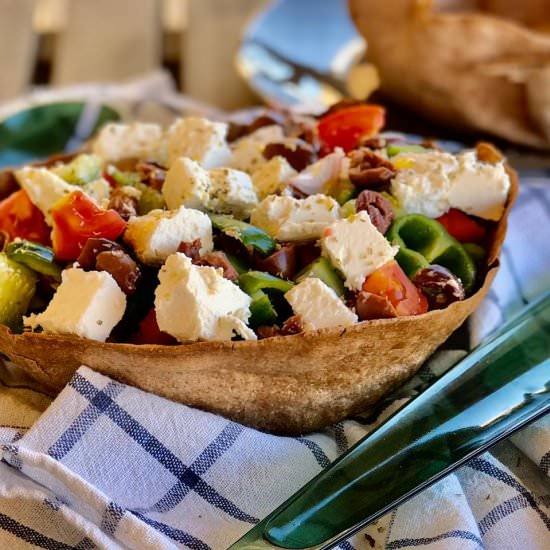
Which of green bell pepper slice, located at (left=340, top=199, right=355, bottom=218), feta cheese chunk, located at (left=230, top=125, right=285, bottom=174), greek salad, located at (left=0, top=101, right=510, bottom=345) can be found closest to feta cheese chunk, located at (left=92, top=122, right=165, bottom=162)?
greek salad, located at (left=0, top=101, right=510, bottom=345)

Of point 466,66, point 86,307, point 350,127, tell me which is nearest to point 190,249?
point 86,307

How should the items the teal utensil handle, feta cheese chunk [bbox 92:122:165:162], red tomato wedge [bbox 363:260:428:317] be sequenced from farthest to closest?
feta cheese chunk [bbox 92:122:165:162] < red tomato wedge [bbox 363:260:428:317] < the teal utensil handle

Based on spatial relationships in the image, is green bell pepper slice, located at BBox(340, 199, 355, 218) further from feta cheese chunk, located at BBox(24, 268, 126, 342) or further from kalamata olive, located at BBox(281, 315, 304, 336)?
feta cheese chunk, located at BBox(24, 268, 126, 342)

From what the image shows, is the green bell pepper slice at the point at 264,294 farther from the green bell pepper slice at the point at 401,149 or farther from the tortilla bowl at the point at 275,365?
the green bell pepper slice at the point at 401,149

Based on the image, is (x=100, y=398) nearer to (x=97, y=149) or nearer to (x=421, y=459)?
(x=421, y=459)

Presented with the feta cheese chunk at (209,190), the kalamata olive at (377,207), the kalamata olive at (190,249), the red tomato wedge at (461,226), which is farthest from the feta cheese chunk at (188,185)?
the red tomato wedge at (461,226)

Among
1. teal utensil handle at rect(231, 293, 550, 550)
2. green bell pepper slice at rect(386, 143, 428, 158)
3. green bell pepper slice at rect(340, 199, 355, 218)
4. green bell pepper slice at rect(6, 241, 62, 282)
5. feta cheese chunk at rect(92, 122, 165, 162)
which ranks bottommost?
teal utensil handle at rect(231, 293, 550, 550)
